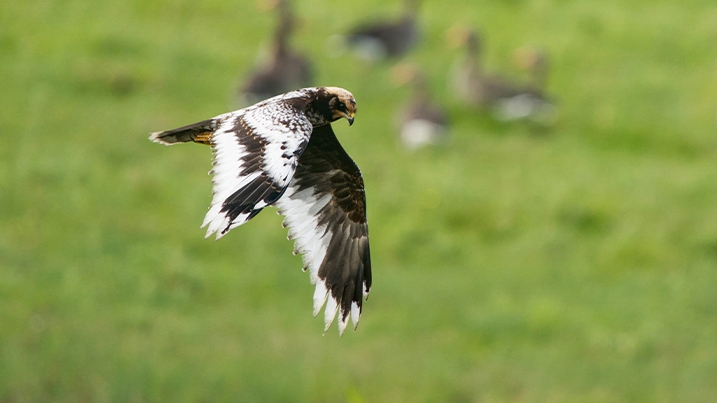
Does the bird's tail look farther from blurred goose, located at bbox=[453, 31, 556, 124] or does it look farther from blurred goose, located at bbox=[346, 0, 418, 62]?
blurred goose, located at bbox=[346, 0, 418, 62]

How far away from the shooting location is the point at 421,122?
14.6m

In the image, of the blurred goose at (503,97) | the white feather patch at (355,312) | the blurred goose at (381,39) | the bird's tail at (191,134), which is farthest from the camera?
the blurred goose at (381,39)

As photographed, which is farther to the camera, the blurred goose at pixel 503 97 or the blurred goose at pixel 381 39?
the blurred goose at pixel 381 39

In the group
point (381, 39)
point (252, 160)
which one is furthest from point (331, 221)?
point (381, 39)

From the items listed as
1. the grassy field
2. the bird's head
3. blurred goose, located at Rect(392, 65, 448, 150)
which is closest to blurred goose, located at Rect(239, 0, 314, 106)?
the grassy field

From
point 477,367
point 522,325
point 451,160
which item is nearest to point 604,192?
point 451,160

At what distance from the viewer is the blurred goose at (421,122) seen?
14656 millimetres

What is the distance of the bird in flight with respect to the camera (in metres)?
5.64

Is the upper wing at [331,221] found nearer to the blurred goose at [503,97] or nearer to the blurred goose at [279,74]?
the blurred goose at [279,74]

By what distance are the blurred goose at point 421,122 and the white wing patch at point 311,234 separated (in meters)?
7.64

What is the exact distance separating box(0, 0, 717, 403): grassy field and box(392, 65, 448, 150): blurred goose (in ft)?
0.65

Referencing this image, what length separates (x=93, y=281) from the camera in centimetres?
1022

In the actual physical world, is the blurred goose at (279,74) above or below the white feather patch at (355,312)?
above

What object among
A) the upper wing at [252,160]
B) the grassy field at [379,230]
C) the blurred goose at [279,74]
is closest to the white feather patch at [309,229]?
the upper wing at [252,160]
